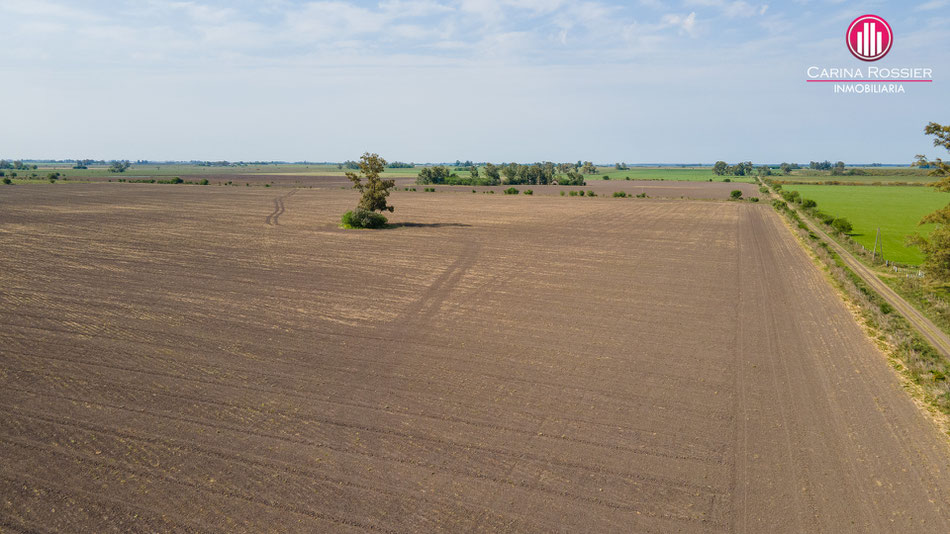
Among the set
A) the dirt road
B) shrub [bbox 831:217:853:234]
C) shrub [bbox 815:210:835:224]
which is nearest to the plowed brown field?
the dirt road

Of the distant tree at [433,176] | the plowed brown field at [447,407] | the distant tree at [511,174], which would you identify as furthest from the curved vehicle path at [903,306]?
the distant tree at [511,174]

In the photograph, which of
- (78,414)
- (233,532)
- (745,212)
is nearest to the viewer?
(233,532)

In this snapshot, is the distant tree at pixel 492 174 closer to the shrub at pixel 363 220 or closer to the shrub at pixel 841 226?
the shrub at pixel 841 226

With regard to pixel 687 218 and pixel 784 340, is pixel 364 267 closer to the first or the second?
pixel 784 340

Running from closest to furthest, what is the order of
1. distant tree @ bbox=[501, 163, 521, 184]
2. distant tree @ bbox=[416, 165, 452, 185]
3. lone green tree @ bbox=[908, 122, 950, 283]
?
lone green tree @ bbox=[908, 122, 950, 283] < distant tree @ bbox=[416, 165, 452, 185] < distant tree @ bbox=[501, 163, 521, 184]

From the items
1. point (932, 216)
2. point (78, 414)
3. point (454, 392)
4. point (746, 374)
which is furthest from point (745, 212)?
point (78, 414)

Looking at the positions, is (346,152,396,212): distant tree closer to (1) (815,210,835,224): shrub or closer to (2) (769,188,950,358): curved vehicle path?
(2) (769,188,950,358): curved vehicle path
